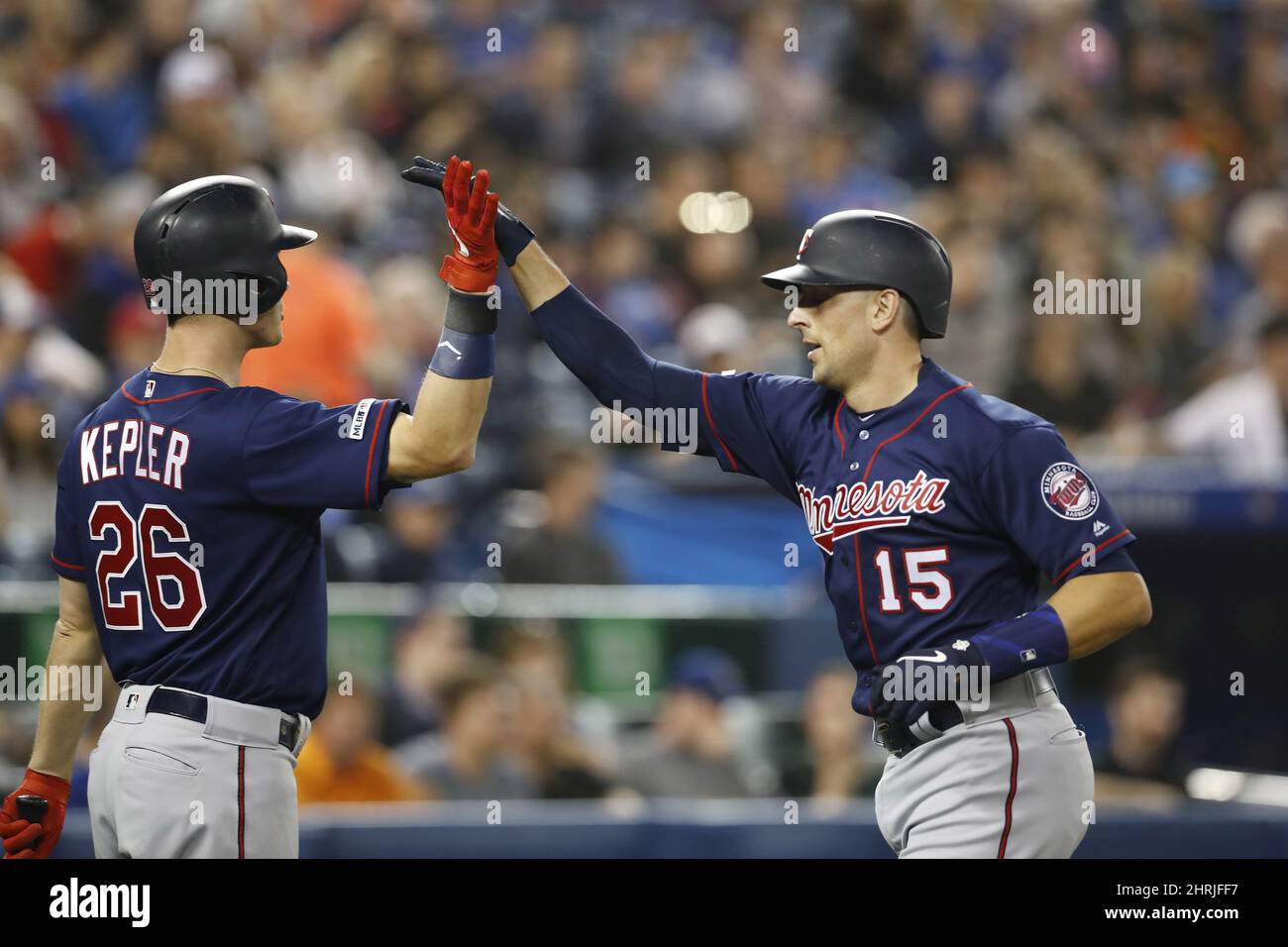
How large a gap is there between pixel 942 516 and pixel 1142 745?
3848 mm

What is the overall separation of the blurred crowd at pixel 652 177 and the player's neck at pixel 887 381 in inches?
154

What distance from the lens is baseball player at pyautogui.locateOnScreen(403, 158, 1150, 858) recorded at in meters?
3.90

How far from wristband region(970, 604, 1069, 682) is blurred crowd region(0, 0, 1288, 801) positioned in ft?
11.0

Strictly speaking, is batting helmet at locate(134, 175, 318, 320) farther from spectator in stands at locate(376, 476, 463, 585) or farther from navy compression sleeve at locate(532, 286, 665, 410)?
spectator in stands at locate(376, 476, 463, 585)

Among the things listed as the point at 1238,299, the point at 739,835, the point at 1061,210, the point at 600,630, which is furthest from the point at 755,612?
the point at 1238,299

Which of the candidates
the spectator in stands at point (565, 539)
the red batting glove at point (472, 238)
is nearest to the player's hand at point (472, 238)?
the red batting glove at point (472, 238)

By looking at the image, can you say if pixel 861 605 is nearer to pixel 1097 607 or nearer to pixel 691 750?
pixel 1097 607

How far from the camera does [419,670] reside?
7.36 metres

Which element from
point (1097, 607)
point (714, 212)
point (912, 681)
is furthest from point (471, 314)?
point (714, 212)

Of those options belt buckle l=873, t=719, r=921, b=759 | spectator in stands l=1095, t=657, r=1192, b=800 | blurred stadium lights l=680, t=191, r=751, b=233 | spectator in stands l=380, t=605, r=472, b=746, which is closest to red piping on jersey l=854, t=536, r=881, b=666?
belt buckle l=873, t=719, r=921, b=759

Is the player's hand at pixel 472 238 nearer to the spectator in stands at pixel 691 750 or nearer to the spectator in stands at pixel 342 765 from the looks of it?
the spectator in stands at pixel 342 765

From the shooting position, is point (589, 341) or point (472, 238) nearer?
point (472, 238)

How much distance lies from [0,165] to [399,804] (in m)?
4.26

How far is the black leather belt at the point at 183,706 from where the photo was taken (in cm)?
380
